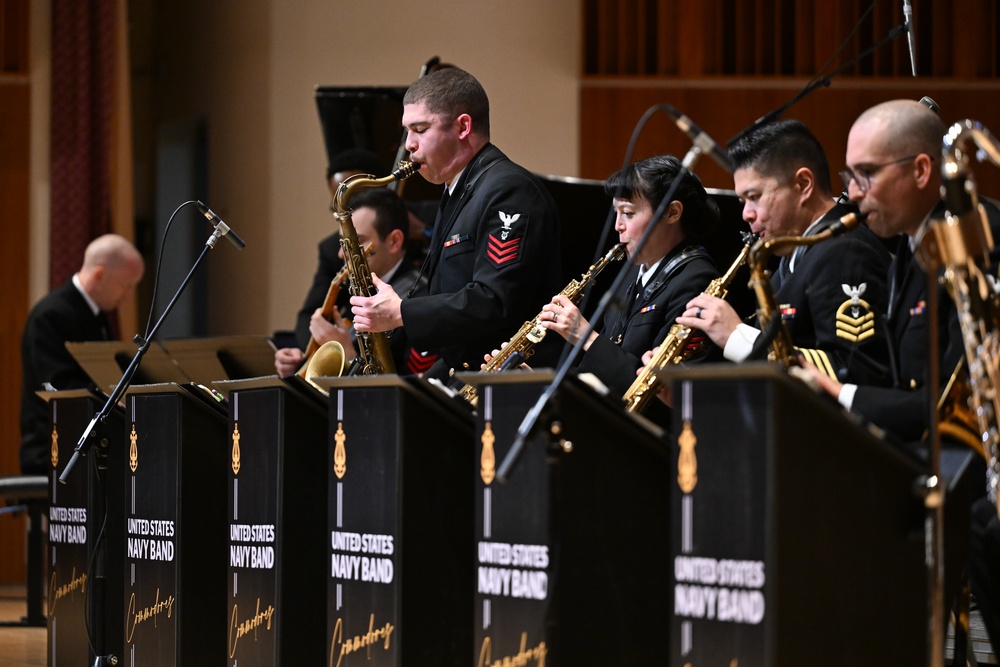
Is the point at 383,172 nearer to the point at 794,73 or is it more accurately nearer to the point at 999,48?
the point at 794,73

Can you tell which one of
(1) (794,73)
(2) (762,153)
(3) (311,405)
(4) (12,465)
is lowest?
(4) (12,465)

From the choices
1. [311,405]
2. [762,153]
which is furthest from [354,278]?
[762,153]

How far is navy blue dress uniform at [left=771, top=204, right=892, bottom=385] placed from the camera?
10.7 feet

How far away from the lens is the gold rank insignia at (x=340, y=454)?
11.0ft

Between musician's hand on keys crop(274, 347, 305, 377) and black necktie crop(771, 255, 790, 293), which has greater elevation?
black necktie crop(771, 255, 790, 293)

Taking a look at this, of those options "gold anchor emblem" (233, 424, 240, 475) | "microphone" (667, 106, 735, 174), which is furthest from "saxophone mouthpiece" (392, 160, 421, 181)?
"microphone" (667, 106, 735, 174)

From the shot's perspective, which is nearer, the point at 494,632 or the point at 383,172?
the point at 494,632

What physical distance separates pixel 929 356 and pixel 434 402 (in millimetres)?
1167

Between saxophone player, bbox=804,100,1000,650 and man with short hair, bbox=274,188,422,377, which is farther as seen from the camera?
man with short hair, bbox=274,188,422,377

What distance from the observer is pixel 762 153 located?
3.74 metres

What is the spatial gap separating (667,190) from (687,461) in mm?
1563

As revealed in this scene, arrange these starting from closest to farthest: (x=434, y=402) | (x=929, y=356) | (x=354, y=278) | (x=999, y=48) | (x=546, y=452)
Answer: (x=929, y=356), (x=546, y=452), (x=434, y=402), (x=354, y=278), (x=999, y=48)

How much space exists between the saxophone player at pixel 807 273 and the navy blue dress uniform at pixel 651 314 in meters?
0.22

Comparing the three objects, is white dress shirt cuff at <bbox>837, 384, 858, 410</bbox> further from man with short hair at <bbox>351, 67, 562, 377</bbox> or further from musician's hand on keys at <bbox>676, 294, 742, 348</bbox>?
man with short hair at <bbox>351, 67, 562, 377</bbox>
